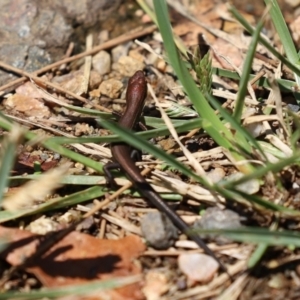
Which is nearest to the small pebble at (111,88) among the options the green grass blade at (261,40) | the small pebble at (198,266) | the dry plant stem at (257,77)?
the dry plant stem at (257,77)

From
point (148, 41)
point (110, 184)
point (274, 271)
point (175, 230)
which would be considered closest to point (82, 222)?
point (110, 184)

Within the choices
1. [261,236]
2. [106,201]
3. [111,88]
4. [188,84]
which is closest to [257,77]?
[188,84]

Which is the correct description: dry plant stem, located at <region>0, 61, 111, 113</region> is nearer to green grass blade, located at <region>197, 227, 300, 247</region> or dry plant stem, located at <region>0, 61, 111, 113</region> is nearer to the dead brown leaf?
the dead brown leaf

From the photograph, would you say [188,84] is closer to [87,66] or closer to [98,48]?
[87,66]

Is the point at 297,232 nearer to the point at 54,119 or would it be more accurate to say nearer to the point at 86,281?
the point at 86,281

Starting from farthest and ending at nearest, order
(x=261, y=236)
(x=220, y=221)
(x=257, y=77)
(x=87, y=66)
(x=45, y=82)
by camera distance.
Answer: (x=87, y=66) → (x=45, y=82) → (x=257, y=77) → (x=220, y=221) → (x=261, y=236)

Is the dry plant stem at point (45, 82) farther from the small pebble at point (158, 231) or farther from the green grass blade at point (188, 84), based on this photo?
the small pebble at point (158, 231)

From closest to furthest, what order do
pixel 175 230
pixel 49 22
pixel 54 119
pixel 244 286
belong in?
pixel 244 286
pixel 175 230
pixel 54 119
pixel 49 22

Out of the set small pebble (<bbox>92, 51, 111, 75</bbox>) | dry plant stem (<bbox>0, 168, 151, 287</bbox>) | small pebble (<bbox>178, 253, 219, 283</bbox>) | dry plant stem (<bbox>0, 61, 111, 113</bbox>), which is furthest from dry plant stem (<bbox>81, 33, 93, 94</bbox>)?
small pebble (<bbox>178, 253, 219, 283</bbox>)
